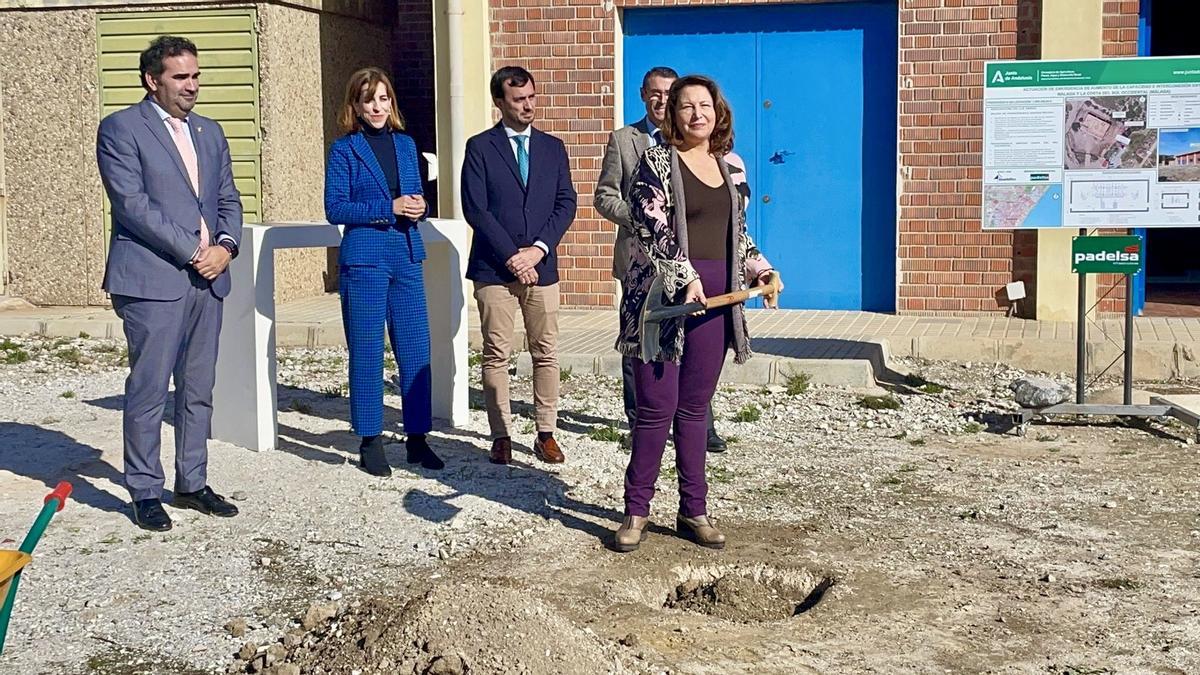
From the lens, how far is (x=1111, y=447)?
8047 mm

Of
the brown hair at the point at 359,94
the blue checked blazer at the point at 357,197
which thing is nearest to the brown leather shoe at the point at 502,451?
the blue checked blazer at the point at 357,197

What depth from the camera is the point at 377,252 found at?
7.26 metres

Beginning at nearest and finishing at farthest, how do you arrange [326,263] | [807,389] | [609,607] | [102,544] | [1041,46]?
[609,607], [102,544], [807,389], [1041,46], [326,263]

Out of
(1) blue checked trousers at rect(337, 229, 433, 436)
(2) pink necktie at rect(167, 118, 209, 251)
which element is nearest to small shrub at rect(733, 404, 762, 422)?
(1) blue checked trousers at rect(337, 229, 433, 436)

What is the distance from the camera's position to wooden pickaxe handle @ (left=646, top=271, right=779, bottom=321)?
5797 mm

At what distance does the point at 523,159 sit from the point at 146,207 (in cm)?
200

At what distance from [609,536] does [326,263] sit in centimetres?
854

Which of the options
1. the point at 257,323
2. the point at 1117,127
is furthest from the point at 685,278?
the point at 1117,127

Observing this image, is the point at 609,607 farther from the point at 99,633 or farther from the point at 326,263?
the point at 326,263

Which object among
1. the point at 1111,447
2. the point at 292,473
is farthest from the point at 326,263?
the point at 1111,447

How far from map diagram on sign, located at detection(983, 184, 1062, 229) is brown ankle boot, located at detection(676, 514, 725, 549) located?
11.3 ft

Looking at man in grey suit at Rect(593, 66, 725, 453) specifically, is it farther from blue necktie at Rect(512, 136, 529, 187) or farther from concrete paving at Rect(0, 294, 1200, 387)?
concrete paving at Rect(0, 294, 1200, 387)

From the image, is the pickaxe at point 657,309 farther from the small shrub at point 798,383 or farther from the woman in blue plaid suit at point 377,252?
the small shrub at point 798,383

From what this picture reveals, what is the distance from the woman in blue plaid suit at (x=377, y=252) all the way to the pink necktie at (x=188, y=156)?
83cm
